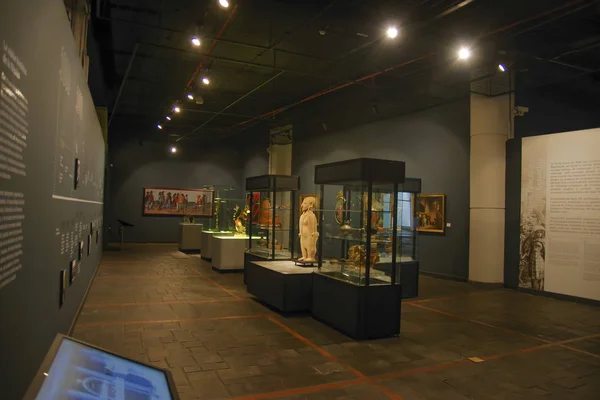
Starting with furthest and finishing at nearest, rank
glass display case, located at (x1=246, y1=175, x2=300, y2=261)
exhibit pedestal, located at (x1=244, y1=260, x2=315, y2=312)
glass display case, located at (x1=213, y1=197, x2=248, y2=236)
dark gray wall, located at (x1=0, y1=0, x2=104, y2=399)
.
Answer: glass display case, located at (x1=213, y1=197, x2=248, y2=236), glass display case, located at (x1=246, y1=175, x2=300, y2=261), exhibit pedestal, located at (x1=244, y1=260, x2=315, y2=312), dark gray wall, located at (x1=0, y1=0, x2=104, y2=399)

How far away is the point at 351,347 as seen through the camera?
5242 millimetres

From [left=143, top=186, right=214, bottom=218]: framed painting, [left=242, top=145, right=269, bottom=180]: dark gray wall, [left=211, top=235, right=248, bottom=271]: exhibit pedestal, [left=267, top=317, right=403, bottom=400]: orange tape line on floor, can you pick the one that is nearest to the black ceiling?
[left=211, top=235, right=248, bottom=271]: exhibit pedestal

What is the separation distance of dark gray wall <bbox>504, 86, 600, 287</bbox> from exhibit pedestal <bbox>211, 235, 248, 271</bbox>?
6304 millimetres

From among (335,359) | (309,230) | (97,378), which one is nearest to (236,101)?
(309,230)

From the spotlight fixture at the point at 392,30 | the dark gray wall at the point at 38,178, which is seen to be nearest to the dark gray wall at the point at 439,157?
the spotlight fixture at the point at 392,30

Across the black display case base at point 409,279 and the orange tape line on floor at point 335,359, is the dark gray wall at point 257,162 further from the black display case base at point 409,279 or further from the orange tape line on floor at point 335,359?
the orange tape line on floor at point 335,359

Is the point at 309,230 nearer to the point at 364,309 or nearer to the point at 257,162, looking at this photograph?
the point at 364,309

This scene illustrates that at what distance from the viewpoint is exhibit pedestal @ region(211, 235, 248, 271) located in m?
11.1

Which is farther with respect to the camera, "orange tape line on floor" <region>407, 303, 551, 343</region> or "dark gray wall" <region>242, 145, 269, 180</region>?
"dark gray wall" <region>242, 145, 269, 180</region>

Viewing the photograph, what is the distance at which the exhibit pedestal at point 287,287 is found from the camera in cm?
670

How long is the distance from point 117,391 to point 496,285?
A: 991 cm

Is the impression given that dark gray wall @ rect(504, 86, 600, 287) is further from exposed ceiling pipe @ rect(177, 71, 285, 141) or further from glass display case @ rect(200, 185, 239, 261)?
glass display case @ rect(200, 185, 239, 261)

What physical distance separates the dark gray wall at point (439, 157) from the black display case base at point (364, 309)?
17.7 ft

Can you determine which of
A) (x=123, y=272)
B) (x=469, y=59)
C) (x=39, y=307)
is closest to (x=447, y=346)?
(x=39, y=307)
